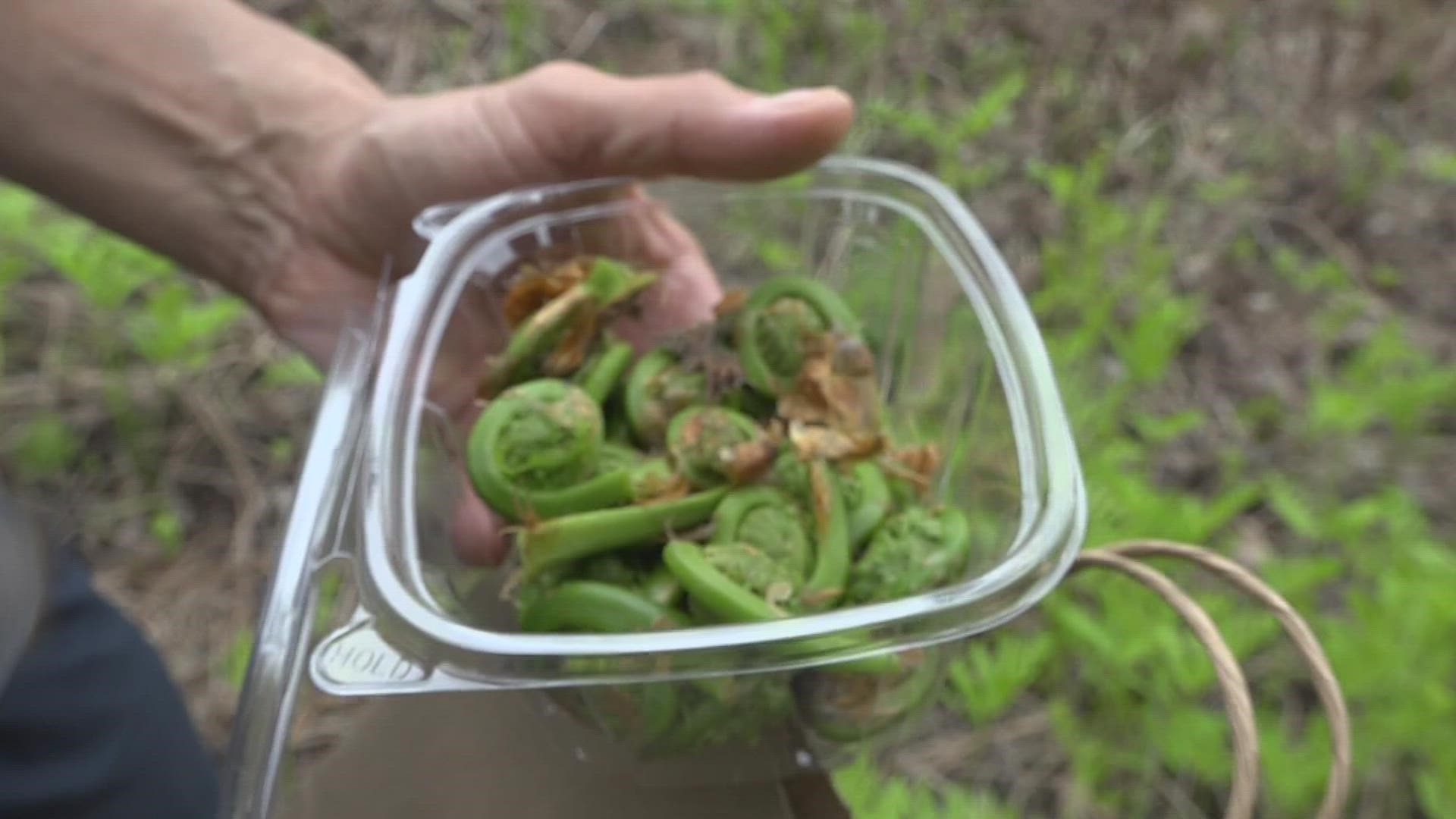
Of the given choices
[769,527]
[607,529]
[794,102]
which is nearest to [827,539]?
[769,527]

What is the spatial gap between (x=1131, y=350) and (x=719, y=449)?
0.74 metres

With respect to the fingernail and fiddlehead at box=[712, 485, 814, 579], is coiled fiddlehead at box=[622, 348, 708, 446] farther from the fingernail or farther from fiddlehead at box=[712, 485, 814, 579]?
the fingernail

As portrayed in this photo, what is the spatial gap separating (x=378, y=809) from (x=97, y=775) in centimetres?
30

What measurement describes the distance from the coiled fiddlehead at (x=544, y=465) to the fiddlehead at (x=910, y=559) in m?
0.14

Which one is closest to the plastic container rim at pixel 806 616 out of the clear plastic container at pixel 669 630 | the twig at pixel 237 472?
the clear plastic container at pixel 669 630

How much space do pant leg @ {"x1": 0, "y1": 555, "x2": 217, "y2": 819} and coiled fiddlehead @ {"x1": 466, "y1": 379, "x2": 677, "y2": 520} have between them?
34 centimetres

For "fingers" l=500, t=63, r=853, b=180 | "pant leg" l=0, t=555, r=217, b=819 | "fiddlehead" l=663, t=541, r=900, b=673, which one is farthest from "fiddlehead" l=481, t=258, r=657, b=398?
"pant leg" l=0, t=555, r=217, b=819

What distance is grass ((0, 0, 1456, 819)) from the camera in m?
1.12

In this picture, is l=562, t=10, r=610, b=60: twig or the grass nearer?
the grass

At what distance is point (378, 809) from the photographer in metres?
0.68

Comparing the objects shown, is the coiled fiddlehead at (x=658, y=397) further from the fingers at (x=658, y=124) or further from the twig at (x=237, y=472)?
the twig at (x=237, y=472)

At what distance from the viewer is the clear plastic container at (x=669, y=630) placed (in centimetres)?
62

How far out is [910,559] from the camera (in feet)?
2.36

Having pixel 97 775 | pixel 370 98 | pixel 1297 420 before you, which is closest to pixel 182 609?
pixel 97 775
